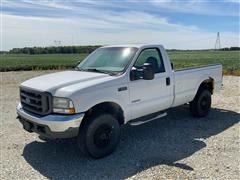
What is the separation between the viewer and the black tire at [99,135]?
4.66 metres

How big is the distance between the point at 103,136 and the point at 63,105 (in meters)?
0.96

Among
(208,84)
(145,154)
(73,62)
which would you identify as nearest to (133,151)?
(145,154)

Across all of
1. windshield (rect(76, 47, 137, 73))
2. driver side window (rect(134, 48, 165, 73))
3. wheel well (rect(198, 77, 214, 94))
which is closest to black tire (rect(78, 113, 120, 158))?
windshield (rect(76, 47, 137, 73))

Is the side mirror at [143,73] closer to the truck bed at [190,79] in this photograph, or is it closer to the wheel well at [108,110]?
the wheel well at [108,110]

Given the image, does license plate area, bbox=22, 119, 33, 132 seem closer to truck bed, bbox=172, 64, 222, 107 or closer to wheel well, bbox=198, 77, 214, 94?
truck bed, bbox=172, 64, 222, 107

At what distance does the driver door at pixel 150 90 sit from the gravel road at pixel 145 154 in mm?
665

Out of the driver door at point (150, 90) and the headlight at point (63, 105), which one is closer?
the headlight at point (63, 105)

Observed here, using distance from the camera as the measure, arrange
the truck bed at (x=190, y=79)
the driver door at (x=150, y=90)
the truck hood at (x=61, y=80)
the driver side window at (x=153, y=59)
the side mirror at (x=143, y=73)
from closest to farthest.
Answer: the truck hood at (x=61, y=80)
the side mirror at (x=143, y=73)
the driver door at (x=150, y=90)
the driver side window at (x=153, y=59)
the truck bed at (x=190, y=79)

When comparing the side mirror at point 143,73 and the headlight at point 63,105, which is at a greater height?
the side mirror at point 143,73

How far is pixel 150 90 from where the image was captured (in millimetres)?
5633

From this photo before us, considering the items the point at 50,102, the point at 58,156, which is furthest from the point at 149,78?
the point at 58,156

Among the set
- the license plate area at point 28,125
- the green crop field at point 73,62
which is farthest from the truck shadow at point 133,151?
the green crop field at point 73,62

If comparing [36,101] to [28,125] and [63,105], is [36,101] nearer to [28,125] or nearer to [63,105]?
[28,125]

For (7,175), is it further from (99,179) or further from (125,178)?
(125,178)
